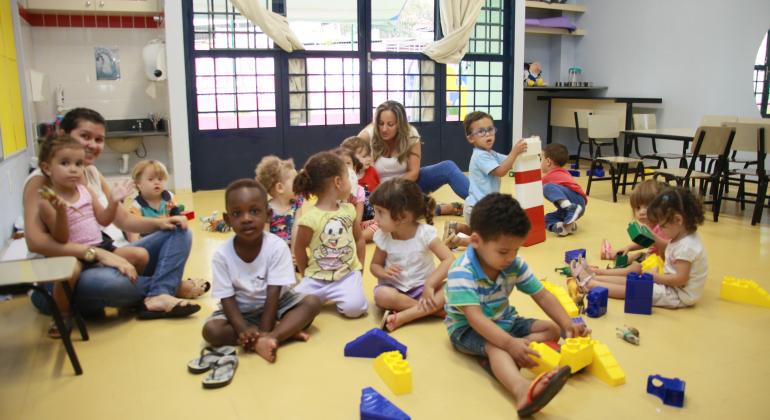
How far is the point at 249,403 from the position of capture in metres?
2.13

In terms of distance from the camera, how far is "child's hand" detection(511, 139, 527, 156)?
4000 millimetres

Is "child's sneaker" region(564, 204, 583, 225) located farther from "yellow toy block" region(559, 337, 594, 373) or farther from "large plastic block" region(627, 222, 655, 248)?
"yellow toy block" region(559, 337, 594, 373)

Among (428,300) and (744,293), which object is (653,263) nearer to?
(744,293)

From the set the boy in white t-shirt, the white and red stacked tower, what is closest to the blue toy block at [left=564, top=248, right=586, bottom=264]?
the white and red stacked tower

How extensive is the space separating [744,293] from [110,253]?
3.05 m

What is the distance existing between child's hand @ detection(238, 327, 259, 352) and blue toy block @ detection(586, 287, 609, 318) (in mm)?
1526

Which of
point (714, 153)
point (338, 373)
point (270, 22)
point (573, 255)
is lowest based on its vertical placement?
point (338, 373)

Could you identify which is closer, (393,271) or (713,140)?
(393,271)

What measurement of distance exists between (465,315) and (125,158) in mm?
5519

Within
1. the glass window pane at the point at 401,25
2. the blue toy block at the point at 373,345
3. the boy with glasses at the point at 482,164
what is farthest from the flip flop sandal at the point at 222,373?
the glass window pane at the point at 401,25

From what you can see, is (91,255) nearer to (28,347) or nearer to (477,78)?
(28,347)

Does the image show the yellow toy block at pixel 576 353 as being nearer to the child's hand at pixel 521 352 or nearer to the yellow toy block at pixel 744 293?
the child's hand at pixel 521 352

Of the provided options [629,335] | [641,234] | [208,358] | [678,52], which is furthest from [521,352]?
[678,52]

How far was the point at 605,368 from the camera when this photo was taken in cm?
224
